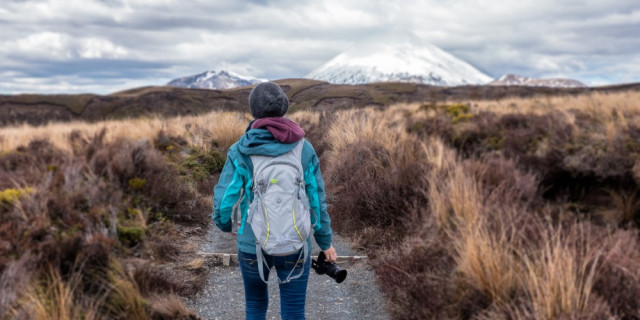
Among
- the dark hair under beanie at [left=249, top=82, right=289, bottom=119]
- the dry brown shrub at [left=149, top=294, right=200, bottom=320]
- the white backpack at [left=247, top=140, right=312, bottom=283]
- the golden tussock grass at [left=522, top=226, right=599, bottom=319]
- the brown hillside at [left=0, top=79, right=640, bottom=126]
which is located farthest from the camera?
the brown hillside at [left=0, top=79, right=640, bottom=126]

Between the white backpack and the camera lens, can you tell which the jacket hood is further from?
the camera lens

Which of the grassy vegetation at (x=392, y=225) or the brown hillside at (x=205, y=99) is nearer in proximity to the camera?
the grassy vegetation at (x=392, y=225)

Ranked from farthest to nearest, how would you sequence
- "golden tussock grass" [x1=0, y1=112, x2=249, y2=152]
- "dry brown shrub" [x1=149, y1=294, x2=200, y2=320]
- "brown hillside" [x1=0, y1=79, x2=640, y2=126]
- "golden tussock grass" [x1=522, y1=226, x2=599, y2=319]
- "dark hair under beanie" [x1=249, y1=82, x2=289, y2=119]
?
"brown hillside" [x1=0, y1=79, x2=640, y2=126] < "golden tussock grass" [x1=0, y1=112, x2=249, y2=152] < "dry brown shrub" [x1=149, y1=294, x2=200, y2=320] < "golden tussock grass" [x1=522, y1=226, x2=599, y2=319] < "dark hair under beanie" [x1=249, y1=82, x2=289, y2=119]

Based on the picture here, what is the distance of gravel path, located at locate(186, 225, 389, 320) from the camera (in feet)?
12.6

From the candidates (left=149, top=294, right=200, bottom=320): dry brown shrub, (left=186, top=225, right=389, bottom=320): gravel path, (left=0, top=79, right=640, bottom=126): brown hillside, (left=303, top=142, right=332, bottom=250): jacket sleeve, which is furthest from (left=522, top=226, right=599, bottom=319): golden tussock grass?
(left=0, top=79, right=640, bottom=126): brown hillside

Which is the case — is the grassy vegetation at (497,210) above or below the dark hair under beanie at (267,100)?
below

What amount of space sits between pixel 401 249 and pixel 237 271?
6.11 ft

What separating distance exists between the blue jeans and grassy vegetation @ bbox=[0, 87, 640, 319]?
3.38 feet

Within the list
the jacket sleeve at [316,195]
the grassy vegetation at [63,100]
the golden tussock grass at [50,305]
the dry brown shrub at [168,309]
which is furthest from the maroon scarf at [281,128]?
the grassy vegetation at [63,100]

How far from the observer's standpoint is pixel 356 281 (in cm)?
451

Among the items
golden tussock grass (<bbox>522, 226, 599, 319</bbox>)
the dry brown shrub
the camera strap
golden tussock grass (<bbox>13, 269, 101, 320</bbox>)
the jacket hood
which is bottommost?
the dry brown shrub

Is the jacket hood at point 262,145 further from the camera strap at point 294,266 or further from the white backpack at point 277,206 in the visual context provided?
the camera strap at point 294,266

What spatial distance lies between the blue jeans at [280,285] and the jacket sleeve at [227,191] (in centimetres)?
26

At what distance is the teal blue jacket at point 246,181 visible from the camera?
226 centimetres
